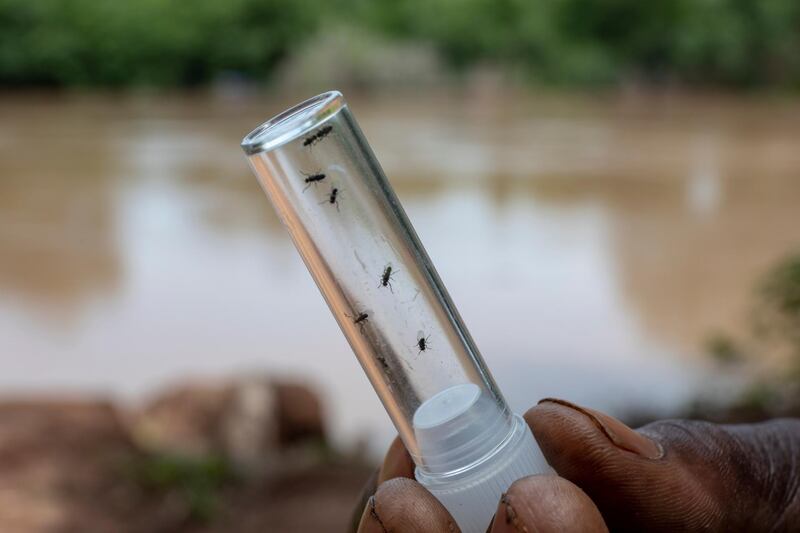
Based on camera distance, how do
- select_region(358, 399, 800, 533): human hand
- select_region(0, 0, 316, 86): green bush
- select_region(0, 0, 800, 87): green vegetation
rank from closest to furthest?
select_region(358, 399, 800, 533): human hand
select_region(0, 0, 800, 87): green vegetation
select_region(0, 0, 316, 86): green bush

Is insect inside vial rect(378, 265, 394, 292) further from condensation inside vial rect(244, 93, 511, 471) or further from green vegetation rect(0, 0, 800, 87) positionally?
green vegetation rect(0, 0, 800, 87)

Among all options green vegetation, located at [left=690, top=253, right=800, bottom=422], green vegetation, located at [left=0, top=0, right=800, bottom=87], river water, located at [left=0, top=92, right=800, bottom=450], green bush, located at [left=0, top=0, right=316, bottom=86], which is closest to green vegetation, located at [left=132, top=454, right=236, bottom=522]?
river water, located at [left=0, top=92, right=800, bottom=450]

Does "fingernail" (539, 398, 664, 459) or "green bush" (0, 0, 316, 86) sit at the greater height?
"green bush" (0, 0, 316, 86)

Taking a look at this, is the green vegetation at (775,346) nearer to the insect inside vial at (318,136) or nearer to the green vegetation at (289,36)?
the insect inside vial at (318,136)

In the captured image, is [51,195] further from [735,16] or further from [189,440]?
[735,16]

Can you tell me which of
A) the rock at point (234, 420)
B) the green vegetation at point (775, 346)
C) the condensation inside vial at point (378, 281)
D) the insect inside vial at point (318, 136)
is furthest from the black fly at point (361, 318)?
the green vegetation at point (775, 346)

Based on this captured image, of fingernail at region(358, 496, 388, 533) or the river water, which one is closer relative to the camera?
fingernail at region(358, 496, 388, 533)
